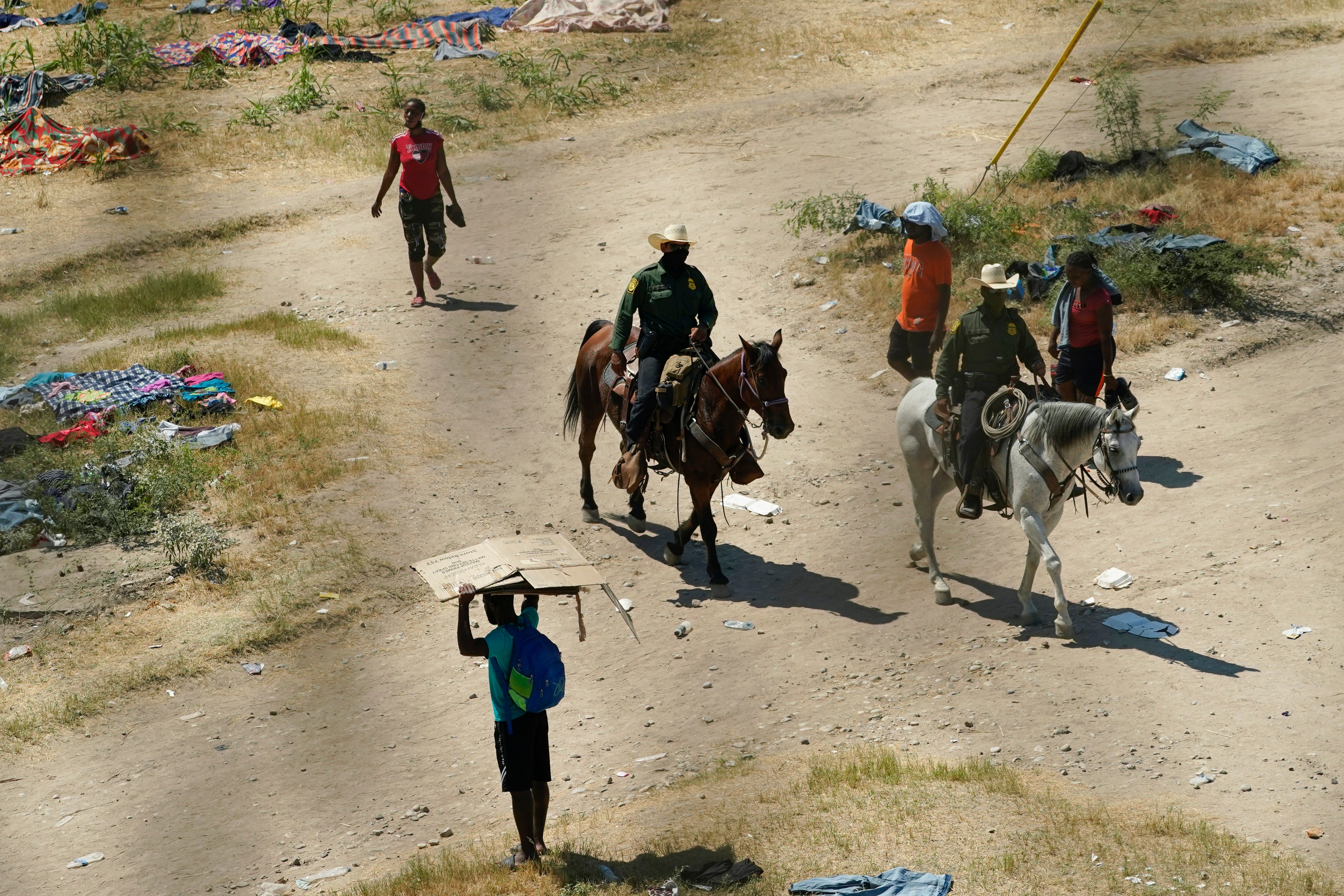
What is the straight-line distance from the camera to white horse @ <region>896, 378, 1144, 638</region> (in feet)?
24.0

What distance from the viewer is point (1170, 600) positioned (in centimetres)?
811

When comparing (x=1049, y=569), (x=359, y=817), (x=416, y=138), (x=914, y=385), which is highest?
(x=416, y=138)

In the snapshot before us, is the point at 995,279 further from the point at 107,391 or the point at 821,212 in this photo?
the point at 107,391

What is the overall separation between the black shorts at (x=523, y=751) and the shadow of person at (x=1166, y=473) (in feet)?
19.1

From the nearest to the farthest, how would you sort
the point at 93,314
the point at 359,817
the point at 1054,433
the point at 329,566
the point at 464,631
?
1. the point at 464,631
2. the point at 359,817
3. the point at 1054,433
4. the point at 329,566
5. the point at 93,314

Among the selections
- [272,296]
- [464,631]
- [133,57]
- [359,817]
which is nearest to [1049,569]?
[464,631]

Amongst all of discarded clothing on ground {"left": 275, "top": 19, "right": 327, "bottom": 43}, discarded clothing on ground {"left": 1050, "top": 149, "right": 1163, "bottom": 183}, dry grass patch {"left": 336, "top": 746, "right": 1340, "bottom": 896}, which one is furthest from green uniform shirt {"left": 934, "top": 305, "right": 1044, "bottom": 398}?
discarded clothing on ground {"left": 275, "top": 19, "right": 327, "bottom": 43}

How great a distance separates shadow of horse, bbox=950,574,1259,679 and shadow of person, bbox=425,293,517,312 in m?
7.39

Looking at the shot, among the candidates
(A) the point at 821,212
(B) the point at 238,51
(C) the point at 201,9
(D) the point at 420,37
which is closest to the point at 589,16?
(D) the point at 420,37

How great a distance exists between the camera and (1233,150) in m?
15.5

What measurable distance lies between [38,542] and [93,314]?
568cm

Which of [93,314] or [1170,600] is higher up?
[93,314]

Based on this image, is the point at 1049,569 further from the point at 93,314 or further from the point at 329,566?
the point at 93,314

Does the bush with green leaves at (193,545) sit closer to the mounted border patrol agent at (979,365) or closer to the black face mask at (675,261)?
the black face mask at (675,261)
